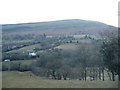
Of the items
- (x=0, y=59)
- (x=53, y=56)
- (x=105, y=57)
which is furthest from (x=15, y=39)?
(x=105, y=57)

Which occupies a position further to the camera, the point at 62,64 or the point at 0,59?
the point at 0,59

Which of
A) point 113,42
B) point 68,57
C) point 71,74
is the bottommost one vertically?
point 71,74

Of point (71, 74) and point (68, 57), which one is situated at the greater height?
point (68, 57)

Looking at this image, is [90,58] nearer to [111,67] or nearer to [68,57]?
[68,57]

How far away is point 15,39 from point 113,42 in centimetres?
1800

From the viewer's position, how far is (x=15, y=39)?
24.5 metres

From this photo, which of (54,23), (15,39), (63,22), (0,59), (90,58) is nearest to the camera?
(90,58)

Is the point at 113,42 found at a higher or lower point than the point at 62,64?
higher

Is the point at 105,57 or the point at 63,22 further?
the point at 63,22

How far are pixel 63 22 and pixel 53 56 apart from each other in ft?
77.8

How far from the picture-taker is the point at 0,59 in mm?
13945

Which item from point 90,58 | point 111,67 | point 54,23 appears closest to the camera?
point 111,67

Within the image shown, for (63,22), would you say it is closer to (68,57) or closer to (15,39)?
(15,39)

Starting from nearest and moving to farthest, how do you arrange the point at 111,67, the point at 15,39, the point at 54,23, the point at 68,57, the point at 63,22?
the point at 111,67
the point at 68,57
the point at 15,39
the point at 63,22
the point at 54,23
